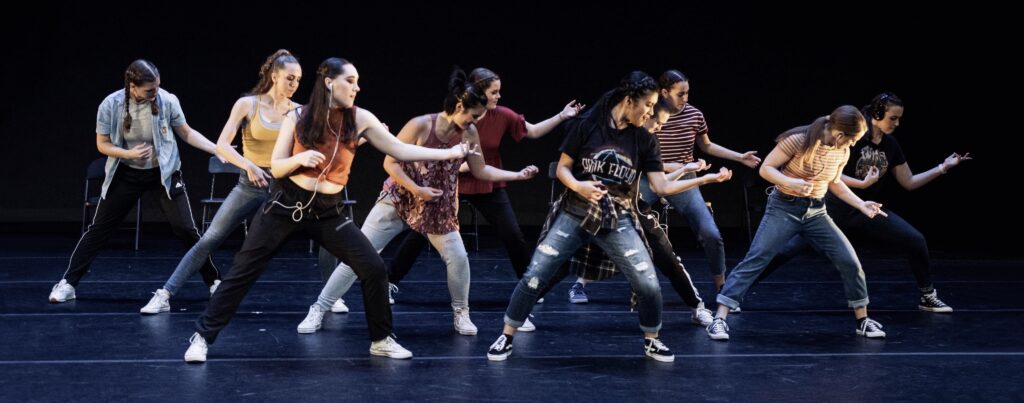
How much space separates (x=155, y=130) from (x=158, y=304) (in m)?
0.85

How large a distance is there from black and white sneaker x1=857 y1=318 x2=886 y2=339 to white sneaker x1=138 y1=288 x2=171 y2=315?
323 centimetres

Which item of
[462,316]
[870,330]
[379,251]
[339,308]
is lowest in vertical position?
[339,308]

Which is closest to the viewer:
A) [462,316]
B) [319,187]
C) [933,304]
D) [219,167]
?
[319,187]

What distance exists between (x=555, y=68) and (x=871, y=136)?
4.62m

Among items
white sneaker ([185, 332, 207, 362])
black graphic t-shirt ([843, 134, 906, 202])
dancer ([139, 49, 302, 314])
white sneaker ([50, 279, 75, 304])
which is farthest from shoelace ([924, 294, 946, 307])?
white sneaker ([50, 279, 75, 304])

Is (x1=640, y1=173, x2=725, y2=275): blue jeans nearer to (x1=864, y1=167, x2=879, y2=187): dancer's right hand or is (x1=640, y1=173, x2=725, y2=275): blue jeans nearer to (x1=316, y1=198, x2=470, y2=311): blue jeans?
(x1=864, y1=167, x2=879, y2=187): dancer's right hand

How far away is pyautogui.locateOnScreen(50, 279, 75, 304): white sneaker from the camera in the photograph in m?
5.35

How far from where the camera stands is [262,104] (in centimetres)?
491

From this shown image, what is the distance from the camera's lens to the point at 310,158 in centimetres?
368

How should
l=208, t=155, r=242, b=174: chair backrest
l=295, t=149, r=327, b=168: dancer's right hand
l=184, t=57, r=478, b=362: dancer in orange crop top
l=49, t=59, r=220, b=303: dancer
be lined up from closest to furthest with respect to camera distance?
l=295, t=149, r=327, b=168: dancer's right hand < l=184, t=57, r=478, b=362: dancer in orange crop top < l=49, t=59, r=220, b=303: dancer < l=208, t=155, r=242, b=174: chair backrest

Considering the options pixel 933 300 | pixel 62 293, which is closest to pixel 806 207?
pixel 933 300

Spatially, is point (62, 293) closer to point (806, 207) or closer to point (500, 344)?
point (500, 344)

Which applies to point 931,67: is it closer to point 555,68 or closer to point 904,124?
point 904,124

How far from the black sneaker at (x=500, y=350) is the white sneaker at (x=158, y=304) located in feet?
6.00
